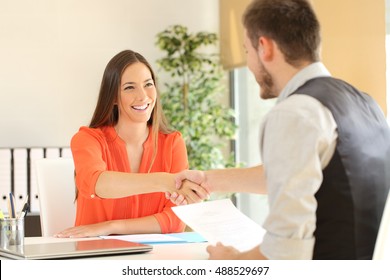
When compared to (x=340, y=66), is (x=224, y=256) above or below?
below

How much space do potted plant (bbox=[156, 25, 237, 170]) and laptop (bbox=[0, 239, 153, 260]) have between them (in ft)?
8.62

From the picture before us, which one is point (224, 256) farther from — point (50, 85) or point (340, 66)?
point (50, 85)

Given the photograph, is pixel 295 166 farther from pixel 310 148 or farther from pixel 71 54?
pixel 71 54

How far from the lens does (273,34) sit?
3.77ft

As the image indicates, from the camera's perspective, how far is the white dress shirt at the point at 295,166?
1055 millimetres

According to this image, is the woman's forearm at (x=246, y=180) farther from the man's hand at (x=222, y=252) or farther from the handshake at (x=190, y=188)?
the man's hand at (x=222, y=252)

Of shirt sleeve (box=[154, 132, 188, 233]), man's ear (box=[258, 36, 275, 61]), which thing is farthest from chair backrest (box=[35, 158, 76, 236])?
man's ear (box=[258, 36, 275, 61])

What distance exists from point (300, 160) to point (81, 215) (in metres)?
1.31

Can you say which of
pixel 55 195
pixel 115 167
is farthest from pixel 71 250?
pixel 55 195

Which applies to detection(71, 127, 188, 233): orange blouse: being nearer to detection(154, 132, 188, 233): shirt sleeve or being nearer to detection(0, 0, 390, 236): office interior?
detection(154, 132, 188, 233): shirt sleeve

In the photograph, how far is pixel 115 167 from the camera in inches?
88.6

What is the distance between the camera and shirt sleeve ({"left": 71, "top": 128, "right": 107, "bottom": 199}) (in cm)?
207

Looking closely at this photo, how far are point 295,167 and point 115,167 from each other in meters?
1.27
